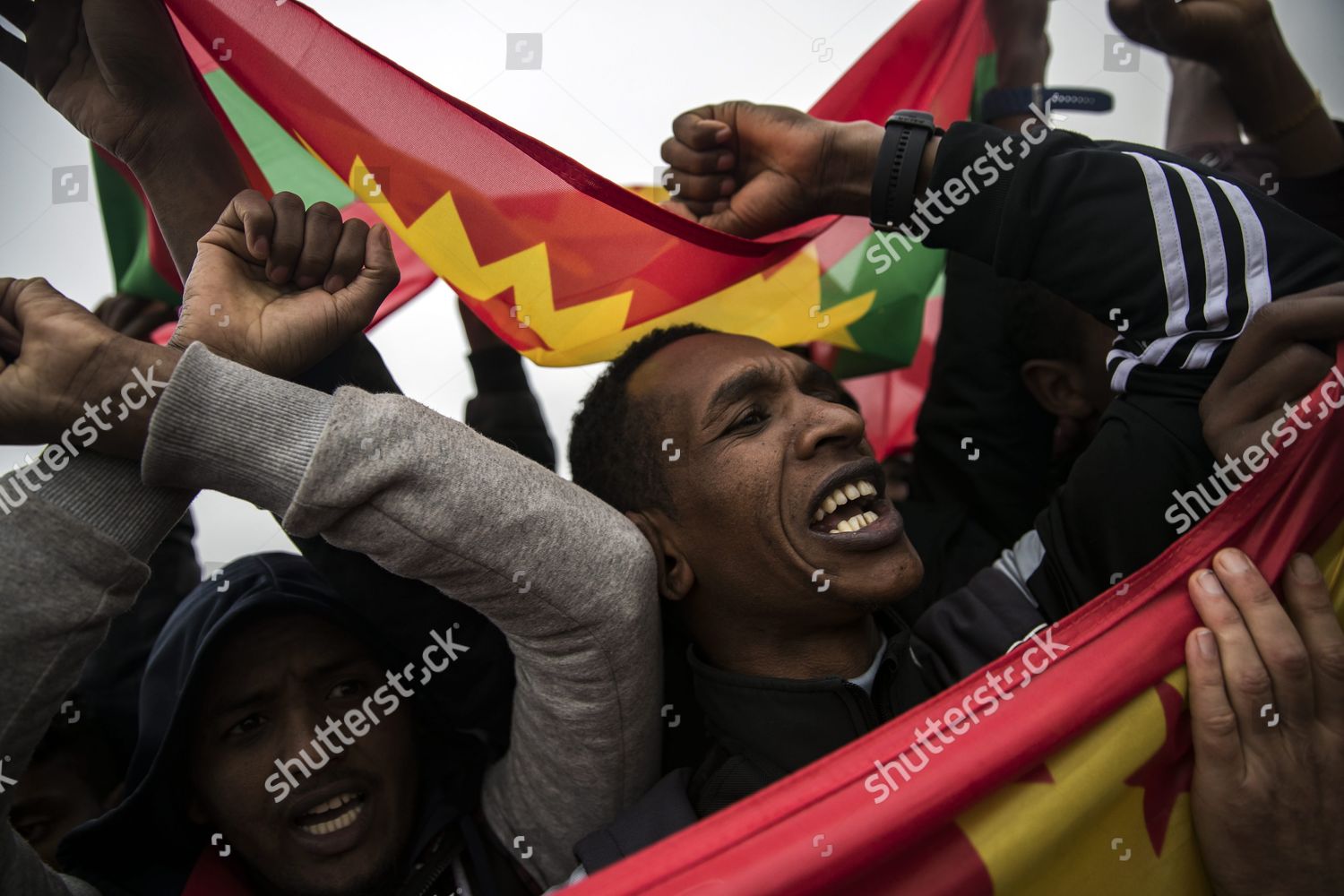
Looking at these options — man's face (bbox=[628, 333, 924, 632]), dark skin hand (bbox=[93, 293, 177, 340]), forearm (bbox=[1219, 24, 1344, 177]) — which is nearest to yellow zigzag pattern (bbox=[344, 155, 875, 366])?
man's face (bbox=[628, 333, 924, 632])

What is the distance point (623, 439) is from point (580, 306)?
0.23 m

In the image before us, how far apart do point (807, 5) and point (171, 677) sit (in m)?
1.79

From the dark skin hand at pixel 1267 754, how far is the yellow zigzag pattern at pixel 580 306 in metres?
0.95

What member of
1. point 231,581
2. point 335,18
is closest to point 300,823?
point 231,581

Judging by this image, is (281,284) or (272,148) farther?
(272,148)

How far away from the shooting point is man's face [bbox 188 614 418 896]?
1.46 metres

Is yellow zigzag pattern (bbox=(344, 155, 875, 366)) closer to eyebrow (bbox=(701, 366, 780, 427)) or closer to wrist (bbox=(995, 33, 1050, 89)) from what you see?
eyebrow (bbox=(701, 366, 780, 427))

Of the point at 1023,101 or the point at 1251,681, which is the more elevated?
the point at 1023,101

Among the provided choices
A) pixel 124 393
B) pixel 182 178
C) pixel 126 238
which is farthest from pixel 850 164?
pixel 126 238

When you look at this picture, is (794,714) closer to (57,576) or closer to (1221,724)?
(1221,724)

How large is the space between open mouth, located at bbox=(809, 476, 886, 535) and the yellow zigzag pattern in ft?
1.49

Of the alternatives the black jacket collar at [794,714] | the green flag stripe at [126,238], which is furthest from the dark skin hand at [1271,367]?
the green flag stripe at [126,238]

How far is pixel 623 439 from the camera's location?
1.58m

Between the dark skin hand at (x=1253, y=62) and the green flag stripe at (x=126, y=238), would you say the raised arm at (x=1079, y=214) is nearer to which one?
the dark skin hand at (x=1253, y=62)
